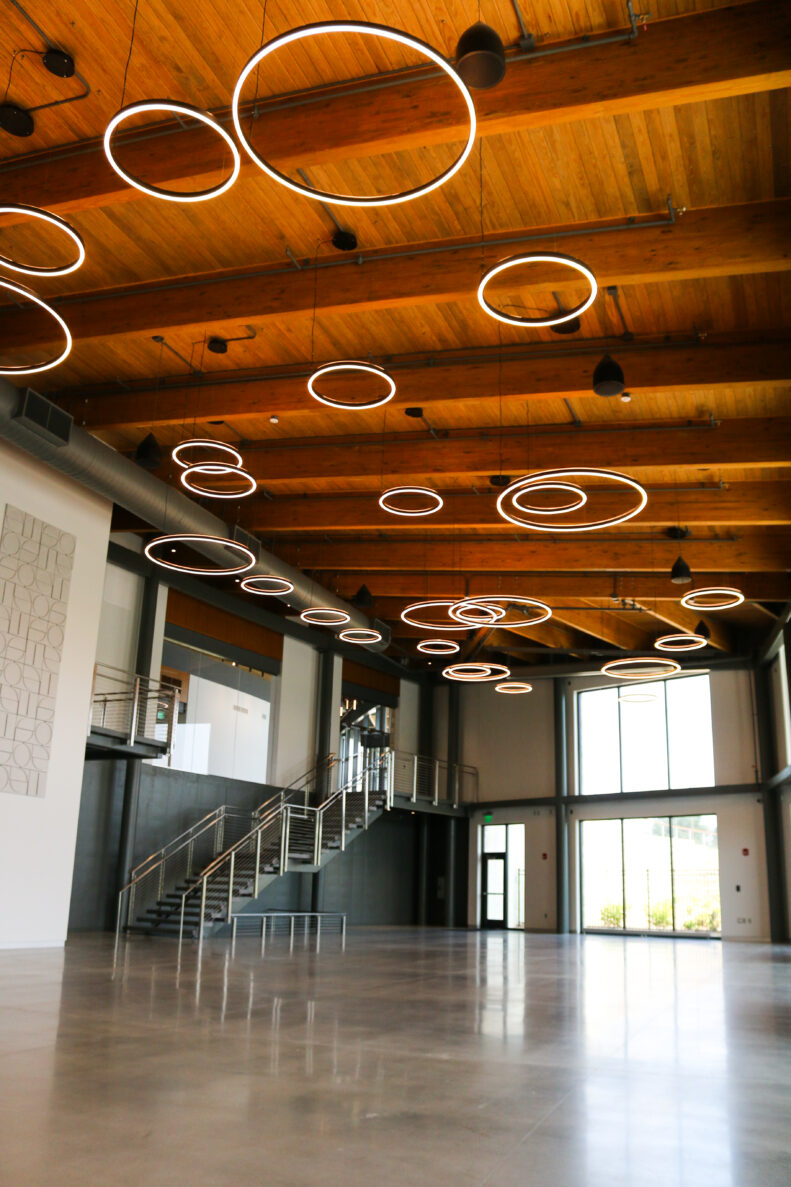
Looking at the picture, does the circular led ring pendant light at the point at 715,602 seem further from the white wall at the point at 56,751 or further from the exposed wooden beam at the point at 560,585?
the white wall at the point at 56,751

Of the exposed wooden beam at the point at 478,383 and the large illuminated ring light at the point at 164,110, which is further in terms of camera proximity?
the exposed wooden beam at the point at 478,383

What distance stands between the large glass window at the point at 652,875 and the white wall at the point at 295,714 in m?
10.9

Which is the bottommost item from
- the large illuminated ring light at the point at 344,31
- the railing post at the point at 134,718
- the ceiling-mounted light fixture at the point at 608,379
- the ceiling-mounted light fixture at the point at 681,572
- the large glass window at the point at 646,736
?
the railing post at the point at 134,718

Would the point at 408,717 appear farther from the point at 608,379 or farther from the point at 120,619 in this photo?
the point at 608,379

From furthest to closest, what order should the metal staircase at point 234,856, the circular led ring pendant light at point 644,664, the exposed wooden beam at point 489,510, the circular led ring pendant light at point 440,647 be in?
the circular led ring pendant light at point 644,664, the circular led ring pendant light at point 440,647, the metal staircase at point 234,856, the exposed wooden beam at point 489,510

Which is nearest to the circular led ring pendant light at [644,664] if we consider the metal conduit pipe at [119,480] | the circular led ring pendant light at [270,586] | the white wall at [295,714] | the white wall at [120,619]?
the white wall at [295,714]

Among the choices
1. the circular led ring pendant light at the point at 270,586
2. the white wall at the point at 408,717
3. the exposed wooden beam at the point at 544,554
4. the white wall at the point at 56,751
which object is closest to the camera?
the white wall at the point at 56,751

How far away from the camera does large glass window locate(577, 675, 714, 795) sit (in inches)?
1281

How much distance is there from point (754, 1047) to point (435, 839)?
97.9 ft

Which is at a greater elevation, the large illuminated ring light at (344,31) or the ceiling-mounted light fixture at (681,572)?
the ceiling-mounted light fixture at (681,572)

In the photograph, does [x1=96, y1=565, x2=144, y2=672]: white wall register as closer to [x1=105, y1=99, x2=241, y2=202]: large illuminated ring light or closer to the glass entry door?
[x1=105, y1=99, x2=241, y2=202]: large illuminated ring light

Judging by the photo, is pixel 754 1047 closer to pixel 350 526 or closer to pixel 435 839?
pixel 350 526

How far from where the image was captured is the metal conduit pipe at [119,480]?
630 inches

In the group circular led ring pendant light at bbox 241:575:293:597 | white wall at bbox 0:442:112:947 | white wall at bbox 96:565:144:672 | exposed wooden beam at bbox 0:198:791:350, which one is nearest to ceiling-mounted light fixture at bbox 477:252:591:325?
exposed wooden beam at bbox 0:198:791:350
